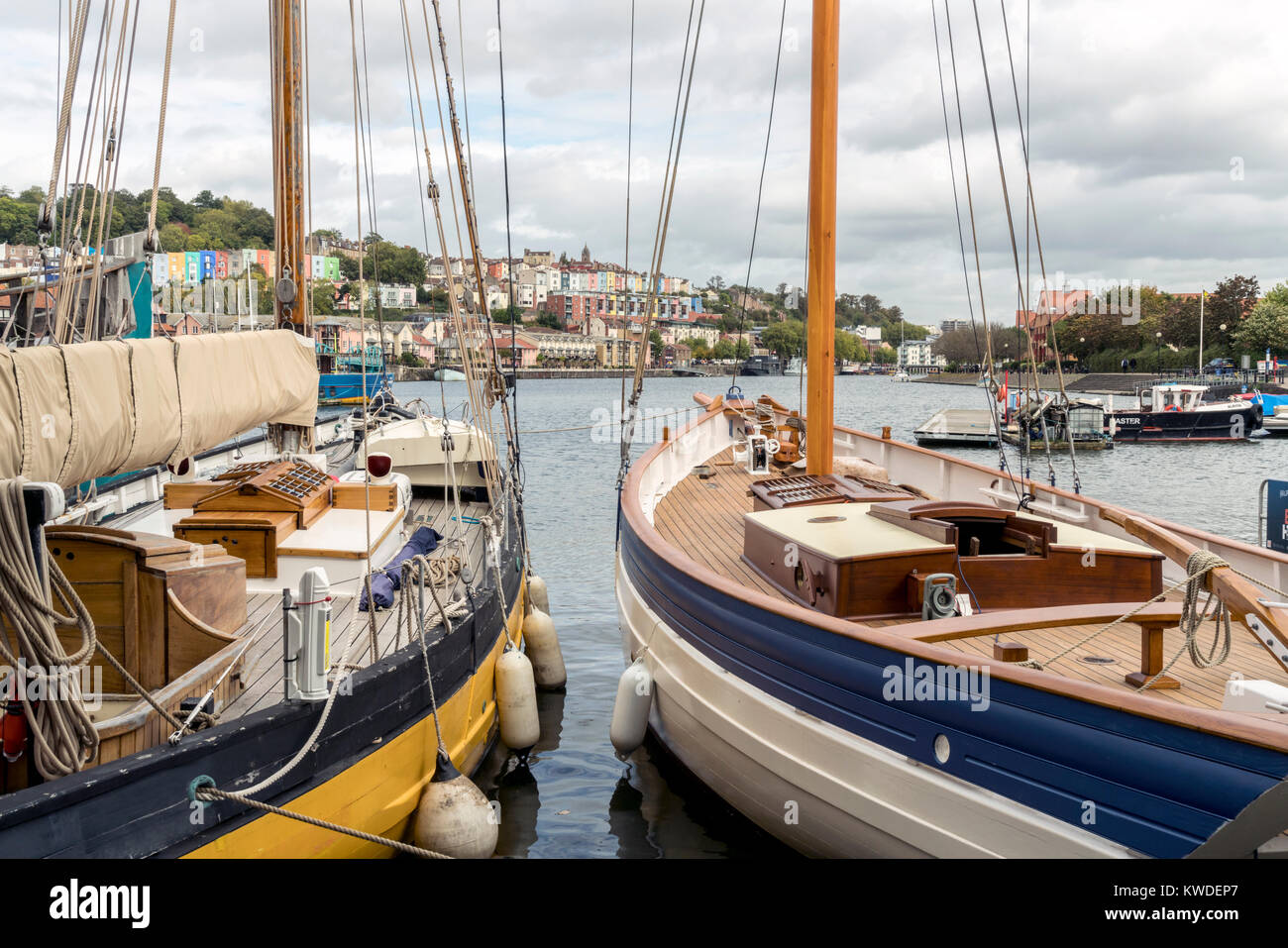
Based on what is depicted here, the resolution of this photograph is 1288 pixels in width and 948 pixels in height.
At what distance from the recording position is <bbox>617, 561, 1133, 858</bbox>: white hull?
4.54 m

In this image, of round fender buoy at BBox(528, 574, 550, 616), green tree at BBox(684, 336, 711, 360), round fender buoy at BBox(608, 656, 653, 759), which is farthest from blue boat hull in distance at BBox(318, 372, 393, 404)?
green tree at BBox(684, 336, 711, 360)

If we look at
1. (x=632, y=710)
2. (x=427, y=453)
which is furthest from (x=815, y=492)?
(x=427, y=453)

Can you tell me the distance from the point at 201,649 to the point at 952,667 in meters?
3.84

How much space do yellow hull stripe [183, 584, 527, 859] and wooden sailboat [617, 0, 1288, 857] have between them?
Result: 193 centimetres

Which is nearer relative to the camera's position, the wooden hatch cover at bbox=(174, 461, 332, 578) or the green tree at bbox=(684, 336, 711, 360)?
the wooden hatch cover at bbox=(174, 461, 332, 578)

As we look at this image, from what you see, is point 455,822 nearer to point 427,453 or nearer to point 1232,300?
point 427,453

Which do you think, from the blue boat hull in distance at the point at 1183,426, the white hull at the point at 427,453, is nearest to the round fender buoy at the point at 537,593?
the white hull at the point at 427,453

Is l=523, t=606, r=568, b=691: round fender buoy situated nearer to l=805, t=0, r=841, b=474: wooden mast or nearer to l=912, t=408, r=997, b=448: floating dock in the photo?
l=805, t=0, r=841, b=474: wooden mast

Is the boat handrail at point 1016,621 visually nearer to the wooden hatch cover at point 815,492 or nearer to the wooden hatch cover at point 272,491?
the wooden hatch cover at point 815,492

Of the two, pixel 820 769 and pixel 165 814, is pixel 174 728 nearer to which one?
pixel 165 814

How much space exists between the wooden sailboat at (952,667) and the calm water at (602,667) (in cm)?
47

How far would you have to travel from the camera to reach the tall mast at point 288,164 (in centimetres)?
966

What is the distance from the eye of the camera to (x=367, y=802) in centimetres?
565
